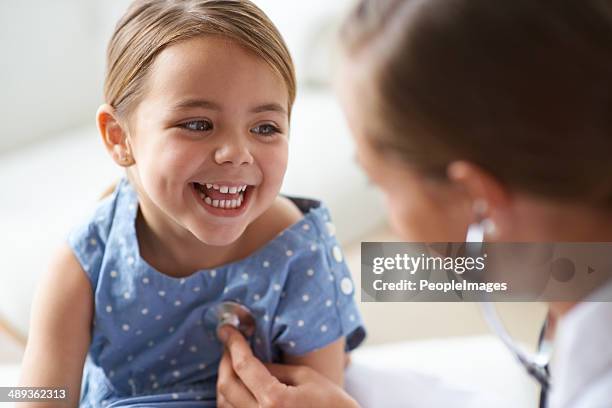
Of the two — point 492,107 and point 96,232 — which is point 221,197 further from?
point 492,107

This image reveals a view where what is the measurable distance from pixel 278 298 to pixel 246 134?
0.68ft

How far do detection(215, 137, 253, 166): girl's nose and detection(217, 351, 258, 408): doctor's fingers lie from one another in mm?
246

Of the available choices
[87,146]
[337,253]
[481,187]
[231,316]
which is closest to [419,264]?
[337,253]

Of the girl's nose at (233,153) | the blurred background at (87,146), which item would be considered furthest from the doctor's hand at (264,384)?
the blurred background at (87,146)

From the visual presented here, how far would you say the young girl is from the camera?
874 millimetres

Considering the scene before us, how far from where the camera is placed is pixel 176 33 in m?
0.87

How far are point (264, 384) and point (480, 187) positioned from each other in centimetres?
43

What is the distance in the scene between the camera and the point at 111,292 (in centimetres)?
100

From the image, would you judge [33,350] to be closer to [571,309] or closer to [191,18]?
[191,18]

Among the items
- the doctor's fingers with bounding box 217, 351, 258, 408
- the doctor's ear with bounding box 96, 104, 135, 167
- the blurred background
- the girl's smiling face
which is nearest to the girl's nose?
the girl's smiling face

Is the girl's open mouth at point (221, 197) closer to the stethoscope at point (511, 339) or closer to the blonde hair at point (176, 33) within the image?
the blonde hair at point (176, 33)

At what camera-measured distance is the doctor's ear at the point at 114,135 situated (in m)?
0.95

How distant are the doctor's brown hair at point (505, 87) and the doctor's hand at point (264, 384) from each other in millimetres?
419

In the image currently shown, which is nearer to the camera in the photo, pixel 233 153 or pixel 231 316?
pixel 233 153
